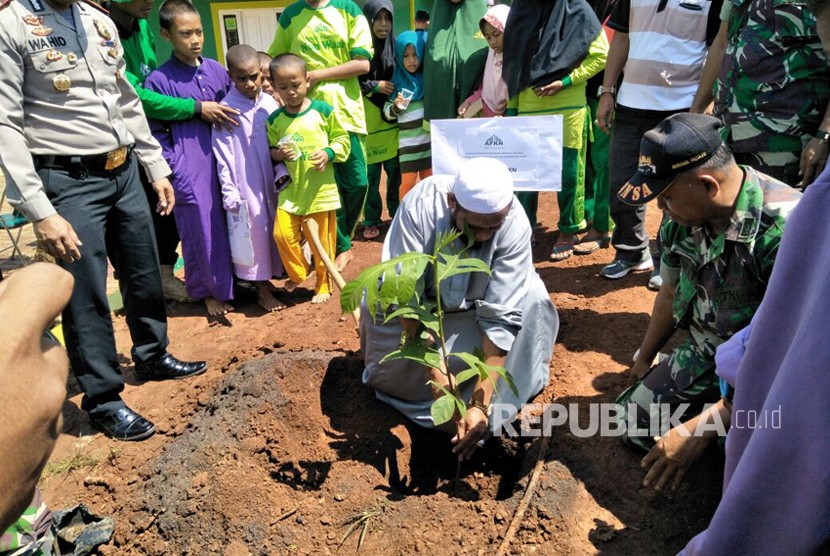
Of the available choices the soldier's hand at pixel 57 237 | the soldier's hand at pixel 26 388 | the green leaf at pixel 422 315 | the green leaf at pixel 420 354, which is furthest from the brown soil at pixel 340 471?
the soldier's hand at pixel 26 388

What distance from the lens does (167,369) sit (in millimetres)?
3635

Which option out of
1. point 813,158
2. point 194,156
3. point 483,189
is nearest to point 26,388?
point 483,189

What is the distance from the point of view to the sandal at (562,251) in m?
4.73

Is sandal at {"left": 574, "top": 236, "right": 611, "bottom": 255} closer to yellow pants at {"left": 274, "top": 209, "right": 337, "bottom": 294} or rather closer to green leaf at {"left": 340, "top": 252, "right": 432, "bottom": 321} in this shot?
yellow pants at {"left": 274, "top": 209, "right": 337, "bottom": 294}

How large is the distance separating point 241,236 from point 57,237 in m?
1.64

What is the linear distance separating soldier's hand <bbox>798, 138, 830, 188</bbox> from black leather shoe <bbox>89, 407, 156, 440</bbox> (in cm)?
319

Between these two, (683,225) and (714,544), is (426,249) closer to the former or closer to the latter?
(683,225)

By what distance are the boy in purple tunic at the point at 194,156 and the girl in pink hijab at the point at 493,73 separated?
71.9 inches

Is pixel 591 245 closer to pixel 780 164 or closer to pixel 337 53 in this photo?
pixel 780 164

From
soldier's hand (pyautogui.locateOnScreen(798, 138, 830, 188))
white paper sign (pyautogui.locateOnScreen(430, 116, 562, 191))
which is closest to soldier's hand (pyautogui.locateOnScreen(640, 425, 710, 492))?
soldier's hand (pyautogui.locateOnScreen(798, 138, 830, 188))

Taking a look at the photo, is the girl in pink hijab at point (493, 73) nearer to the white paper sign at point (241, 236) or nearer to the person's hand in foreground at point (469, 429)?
the white paper sign at point (241, 236)

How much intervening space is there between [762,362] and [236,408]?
8.51 ft

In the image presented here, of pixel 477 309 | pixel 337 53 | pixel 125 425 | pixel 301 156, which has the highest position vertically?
pixel 337 53

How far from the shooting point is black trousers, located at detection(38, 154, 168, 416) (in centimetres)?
293
